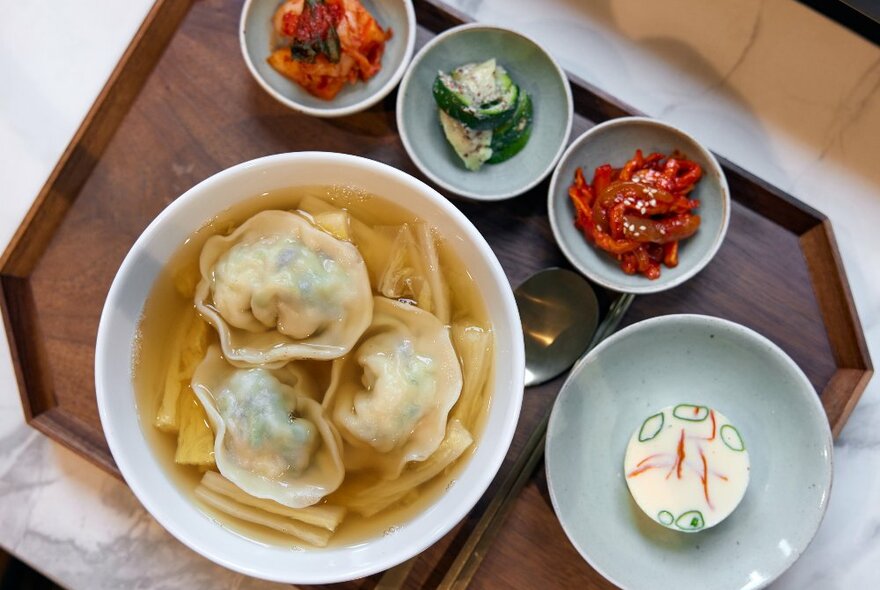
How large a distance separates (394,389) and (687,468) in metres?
0.62

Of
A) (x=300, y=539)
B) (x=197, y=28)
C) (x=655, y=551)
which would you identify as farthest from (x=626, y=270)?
(x=197, y=28)

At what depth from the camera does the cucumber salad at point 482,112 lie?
166 centimetres

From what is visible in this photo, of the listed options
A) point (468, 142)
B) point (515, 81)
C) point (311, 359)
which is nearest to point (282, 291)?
point (311, 359)

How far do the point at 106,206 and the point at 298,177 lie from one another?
1.75 feet

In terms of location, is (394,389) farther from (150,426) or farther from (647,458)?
(647,458)

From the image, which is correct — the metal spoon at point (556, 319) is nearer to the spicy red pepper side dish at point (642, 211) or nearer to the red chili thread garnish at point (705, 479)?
the spicy red pepper side dish at point (642, 211)

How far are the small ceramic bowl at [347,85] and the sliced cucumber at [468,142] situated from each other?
15cm

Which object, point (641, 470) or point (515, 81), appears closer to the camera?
point (641, 470)

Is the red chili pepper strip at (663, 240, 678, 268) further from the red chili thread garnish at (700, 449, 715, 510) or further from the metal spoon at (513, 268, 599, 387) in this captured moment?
the red chili thread garnish at (700, 449, 715, 510)

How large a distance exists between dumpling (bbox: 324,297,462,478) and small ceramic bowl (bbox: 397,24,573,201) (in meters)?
0.35

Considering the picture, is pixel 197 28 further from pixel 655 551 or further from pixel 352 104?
pixel 655 551

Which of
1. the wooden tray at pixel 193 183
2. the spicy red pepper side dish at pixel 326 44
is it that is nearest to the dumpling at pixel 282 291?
the wooden tray at pixel 193 183

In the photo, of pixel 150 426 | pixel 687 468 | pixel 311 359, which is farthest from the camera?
pixel 687 468

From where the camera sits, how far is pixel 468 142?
5.58ft
